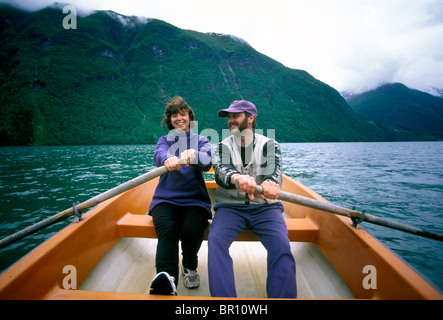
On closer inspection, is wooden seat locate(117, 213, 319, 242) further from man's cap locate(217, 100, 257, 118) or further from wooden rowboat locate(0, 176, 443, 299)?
man's cap locate(217, 100, 257, 118)

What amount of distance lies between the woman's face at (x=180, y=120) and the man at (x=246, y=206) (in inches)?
20.9

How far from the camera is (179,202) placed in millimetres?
2293

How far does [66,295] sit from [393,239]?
Result: 20.3 ft

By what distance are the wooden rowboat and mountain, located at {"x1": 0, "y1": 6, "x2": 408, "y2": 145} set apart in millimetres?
66662

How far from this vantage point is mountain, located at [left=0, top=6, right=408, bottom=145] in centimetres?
7044

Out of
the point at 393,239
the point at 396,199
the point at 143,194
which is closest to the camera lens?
the point at 143,194

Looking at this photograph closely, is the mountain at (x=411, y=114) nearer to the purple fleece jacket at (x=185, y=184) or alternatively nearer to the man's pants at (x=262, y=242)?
the man's pants at (x=262, y=242)

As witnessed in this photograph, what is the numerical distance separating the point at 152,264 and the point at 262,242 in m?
1.48

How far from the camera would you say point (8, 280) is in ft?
4.09

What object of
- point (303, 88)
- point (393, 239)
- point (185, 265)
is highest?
point (303, 88)

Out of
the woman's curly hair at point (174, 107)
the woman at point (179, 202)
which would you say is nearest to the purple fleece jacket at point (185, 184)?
the woman at point (179, 202)
